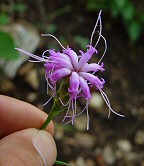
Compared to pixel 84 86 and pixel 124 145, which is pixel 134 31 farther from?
pixel 84 86

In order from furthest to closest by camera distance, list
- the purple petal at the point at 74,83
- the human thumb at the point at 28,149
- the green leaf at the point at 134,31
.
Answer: the green leaf at the point at 134,31, the human thumb at the point at 28,149, the purple petal at the point at 74,83

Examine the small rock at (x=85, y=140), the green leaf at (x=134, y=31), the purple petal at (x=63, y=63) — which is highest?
the purple petal at (x=63, y=63)

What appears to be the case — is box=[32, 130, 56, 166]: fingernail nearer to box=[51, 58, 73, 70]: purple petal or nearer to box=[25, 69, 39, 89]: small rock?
box=[51, 58, 73, 70]: purple petal

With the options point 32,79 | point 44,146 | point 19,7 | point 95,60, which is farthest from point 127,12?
point 44,146

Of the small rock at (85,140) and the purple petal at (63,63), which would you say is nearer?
the purple petal at (63,63)

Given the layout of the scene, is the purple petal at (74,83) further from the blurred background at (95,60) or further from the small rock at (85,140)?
the small rock at (85,140)

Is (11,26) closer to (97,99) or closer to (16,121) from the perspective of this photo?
(97,99)

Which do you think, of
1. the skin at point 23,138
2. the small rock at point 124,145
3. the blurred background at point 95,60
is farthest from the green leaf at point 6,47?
the small rock at point 124,145

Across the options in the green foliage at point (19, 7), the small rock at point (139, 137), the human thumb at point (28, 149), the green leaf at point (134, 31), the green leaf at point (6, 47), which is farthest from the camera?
the green leaf at point (134, 31)
